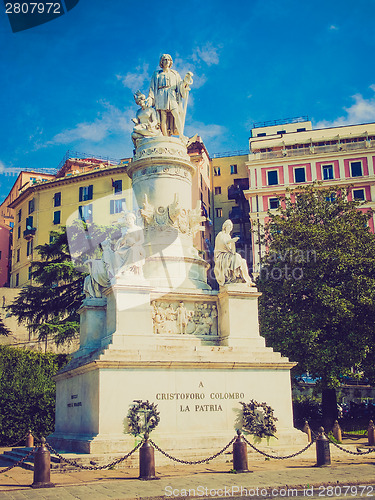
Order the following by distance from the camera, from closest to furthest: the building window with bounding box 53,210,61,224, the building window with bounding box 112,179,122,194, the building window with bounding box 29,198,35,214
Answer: the building window with bounding box 112,179,122,194
the building window with bounding box 53,210,61,224
the building window with bounding box 29,198,35,214

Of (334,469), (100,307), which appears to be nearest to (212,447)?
(334,469)

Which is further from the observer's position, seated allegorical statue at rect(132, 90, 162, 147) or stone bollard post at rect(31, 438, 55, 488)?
seated allegorical statue at rect(132, 90, 162, 147)

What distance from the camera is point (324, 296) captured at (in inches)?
1042

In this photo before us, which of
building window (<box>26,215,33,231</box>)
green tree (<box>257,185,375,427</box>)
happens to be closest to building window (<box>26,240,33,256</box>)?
building window (<box>26,215,33,231</box>)

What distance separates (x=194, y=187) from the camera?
6219 centimetres

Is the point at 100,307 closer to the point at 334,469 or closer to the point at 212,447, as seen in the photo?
the point at 212,447

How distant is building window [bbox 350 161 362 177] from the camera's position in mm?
59250

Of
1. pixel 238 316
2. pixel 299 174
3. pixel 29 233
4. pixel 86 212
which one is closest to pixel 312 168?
pixel 299 174

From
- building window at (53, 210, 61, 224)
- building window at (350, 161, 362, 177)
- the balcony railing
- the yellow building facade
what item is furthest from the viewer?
building window at (53, 210, 61, 224)

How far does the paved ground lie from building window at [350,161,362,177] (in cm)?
4840

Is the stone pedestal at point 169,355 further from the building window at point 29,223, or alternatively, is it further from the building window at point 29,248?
the building window at point 29,223

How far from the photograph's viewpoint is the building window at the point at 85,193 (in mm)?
63531

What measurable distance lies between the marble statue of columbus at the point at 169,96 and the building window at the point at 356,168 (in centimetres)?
4196

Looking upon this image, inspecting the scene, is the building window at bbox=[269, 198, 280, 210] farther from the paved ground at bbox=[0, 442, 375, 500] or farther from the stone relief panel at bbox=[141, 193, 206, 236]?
the paved ground at bbox=[0, 442, 375, 500]
